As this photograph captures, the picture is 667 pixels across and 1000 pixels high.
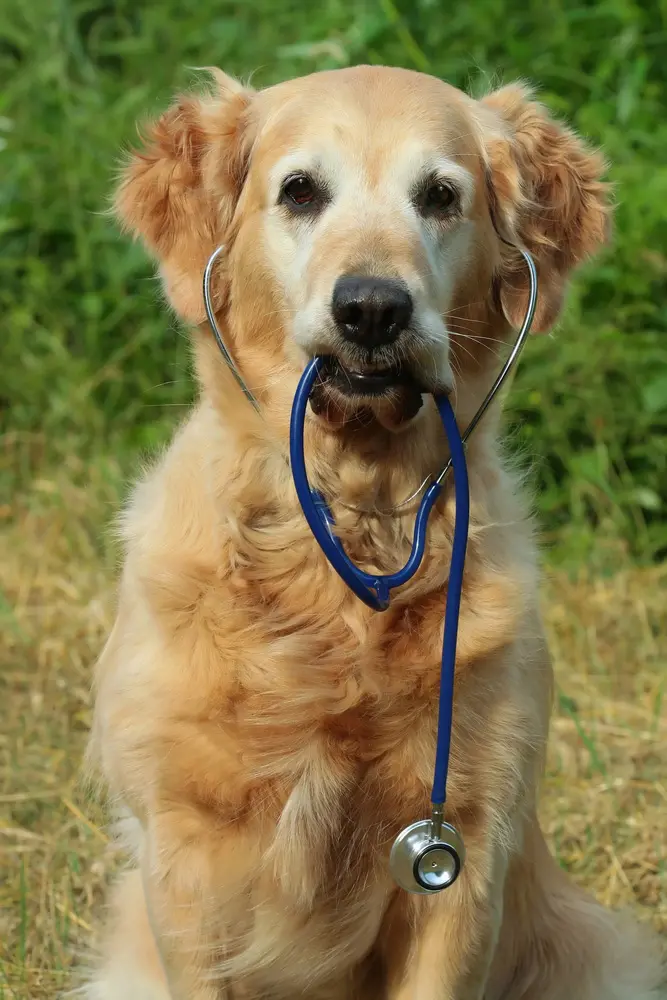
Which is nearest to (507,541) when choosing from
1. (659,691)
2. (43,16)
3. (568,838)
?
(568,838)

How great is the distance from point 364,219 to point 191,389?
3090mm

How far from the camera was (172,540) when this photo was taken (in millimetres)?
2562

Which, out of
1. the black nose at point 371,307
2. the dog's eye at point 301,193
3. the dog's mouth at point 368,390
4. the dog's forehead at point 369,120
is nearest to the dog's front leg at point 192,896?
the dog's mouth at point 368,390

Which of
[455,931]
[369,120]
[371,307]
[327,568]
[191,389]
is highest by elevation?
[369,120]

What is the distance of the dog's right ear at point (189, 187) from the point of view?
2695 mm

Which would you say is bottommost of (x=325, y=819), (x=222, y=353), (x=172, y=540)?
(x=325, y=819)

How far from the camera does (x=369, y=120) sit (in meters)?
2.47

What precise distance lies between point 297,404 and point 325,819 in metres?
0.73

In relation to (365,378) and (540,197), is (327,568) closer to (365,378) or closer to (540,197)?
(365,378)

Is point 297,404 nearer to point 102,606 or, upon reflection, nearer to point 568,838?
point 568,838

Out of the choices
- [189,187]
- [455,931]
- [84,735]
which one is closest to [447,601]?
[455,931]

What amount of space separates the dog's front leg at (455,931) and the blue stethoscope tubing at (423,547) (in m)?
0.25

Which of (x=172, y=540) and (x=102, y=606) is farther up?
(x=172, y=540)

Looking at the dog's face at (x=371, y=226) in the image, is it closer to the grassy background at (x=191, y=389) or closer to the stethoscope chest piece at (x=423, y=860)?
the stethoscope chest piece at (x=423, y=860)
